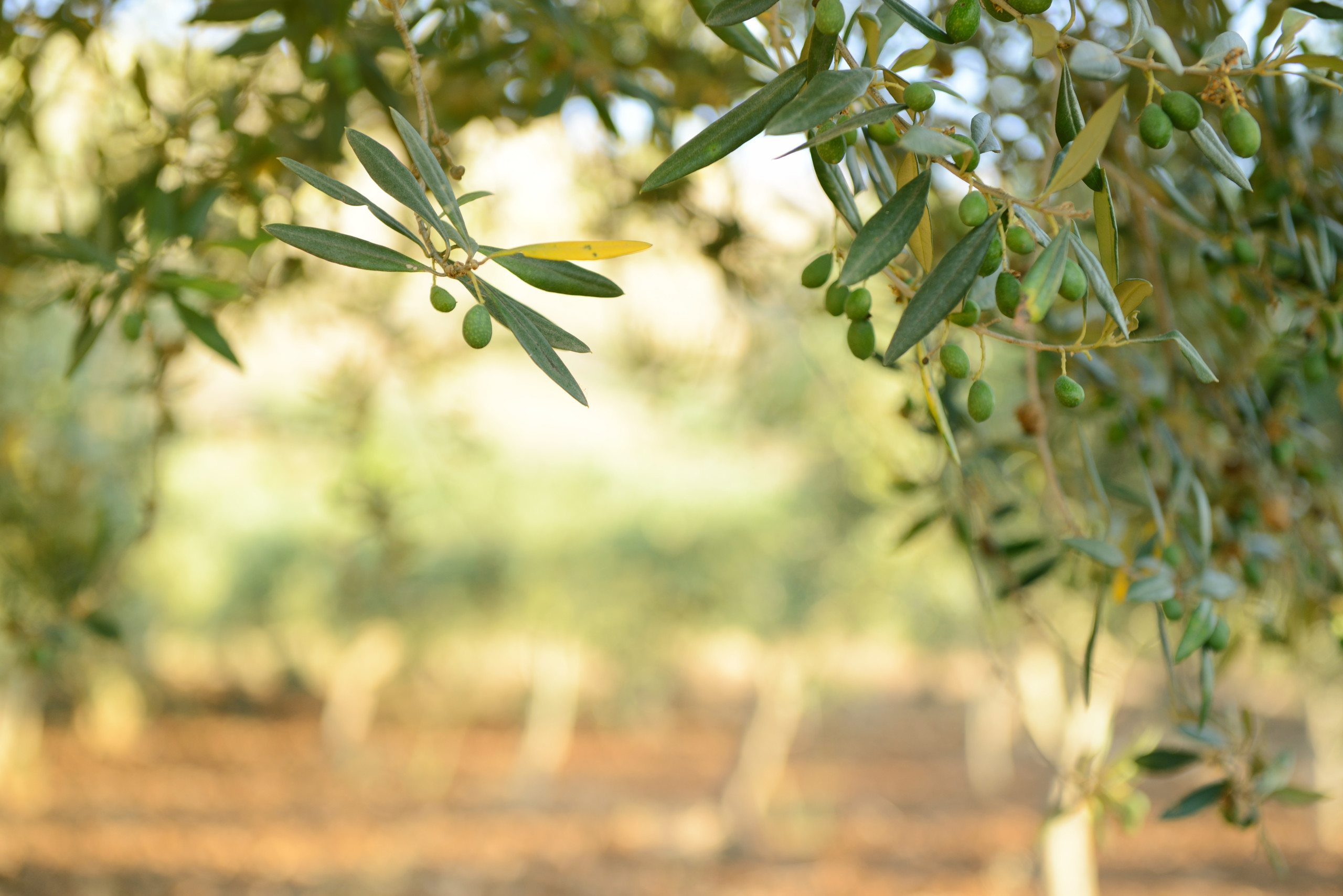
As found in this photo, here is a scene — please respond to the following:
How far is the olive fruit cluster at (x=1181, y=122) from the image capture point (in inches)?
19.1

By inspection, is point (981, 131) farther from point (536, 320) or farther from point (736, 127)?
point (536, 320)

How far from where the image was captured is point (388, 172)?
49cm

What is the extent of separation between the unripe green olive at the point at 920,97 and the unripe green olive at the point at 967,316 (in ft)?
0.36

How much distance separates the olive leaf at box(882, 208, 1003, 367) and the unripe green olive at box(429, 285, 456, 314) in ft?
0.73

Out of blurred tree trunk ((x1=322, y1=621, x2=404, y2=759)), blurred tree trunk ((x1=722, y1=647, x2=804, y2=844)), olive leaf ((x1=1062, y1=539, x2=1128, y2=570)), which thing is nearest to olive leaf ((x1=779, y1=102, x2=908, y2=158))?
olive leaf ((x1=1062, y1=539, x2=1128, y2=570))

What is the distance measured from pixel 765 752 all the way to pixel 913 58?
9.94 metres

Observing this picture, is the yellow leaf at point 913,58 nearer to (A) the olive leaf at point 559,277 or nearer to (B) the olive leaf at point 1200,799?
(A) the olive leaf at point 559,277

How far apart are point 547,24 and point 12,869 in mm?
7350

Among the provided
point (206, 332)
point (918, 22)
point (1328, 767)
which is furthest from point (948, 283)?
point (1328, 767)

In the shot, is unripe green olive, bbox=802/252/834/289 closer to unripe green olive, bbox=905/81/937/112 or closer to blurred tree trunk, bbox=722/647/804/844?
unripe green olive, bbox=905/81/937/112

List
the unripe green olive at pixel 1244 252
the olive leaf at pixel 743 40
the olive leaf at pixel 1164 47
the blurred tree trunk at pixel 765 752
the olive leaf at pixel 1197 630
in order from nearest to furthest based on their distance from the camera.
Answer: the olive leaf at pixel 1164 47
the olive leaf at pixel 743 40
the olive leaf at pixel 1197 630
the unripe green olive at pixel 1244 252
the blurred tree trunk at pixel 765 752

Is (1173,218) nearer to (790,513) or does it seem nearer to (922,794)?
(790,513)

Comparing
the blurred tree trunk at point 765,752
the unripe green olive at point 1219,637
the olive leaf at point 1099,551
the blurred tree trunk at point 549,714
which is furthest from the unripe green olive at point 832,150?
the blurred tree trunk at point 549,714

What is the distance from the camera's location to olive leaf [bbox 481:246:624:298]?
510 mm
